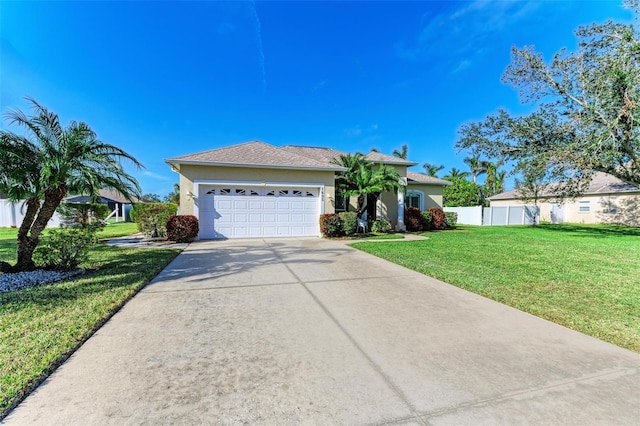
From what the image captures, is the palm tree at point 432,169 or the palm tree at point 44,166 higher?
the palm tree at point 432,169

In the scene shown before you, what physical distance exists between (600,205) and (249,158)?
1146 inches

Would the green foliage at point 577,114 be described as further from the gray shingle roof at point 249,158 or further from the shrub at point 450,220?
the gray shingle roof at point 249,158

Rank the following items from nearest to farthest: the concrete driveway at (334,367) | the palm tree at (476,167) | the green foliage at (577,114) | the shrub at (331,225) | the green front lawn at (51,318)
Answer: the concrete driveway at (334,367), the green front lawn at (51,318), the shrub at (331,225), the green foliage at (577,114), the palm tree at (476,167)

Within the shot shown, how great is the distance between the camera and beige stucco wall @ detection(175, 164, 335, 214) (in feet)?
39.9

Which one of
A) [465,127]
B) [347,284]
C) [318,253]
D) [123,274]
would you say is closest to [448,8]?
[465,127]

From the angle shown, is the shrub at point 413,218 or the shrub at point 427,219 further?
the shrub at point 427,219

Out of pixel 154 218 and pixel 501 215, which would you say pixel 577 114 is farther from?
pixel 154 218

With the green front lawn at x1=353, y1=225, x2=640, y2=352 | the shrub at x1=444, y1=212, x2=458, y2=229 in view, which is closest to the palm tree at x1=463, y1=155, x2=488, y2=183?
the shrub at x1=444, y1=212, x2=458, y2=229

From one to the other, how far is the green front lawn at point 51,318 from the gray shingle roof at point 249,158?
21.1 ft

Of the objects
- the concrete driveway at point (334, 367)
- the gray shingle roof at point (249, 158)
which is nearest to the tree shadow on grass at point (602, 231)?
the gray shingle roof at point (249, 158)

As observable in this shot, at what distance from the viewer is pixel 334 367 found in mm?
2688

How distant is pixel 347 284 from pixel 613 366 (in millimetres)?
3670

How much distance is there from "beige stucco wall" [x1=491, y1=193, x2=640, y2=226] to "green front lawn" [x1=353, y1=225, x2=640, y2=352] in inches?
665

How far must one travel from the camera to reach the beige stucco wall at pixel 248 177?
39.9 feet
